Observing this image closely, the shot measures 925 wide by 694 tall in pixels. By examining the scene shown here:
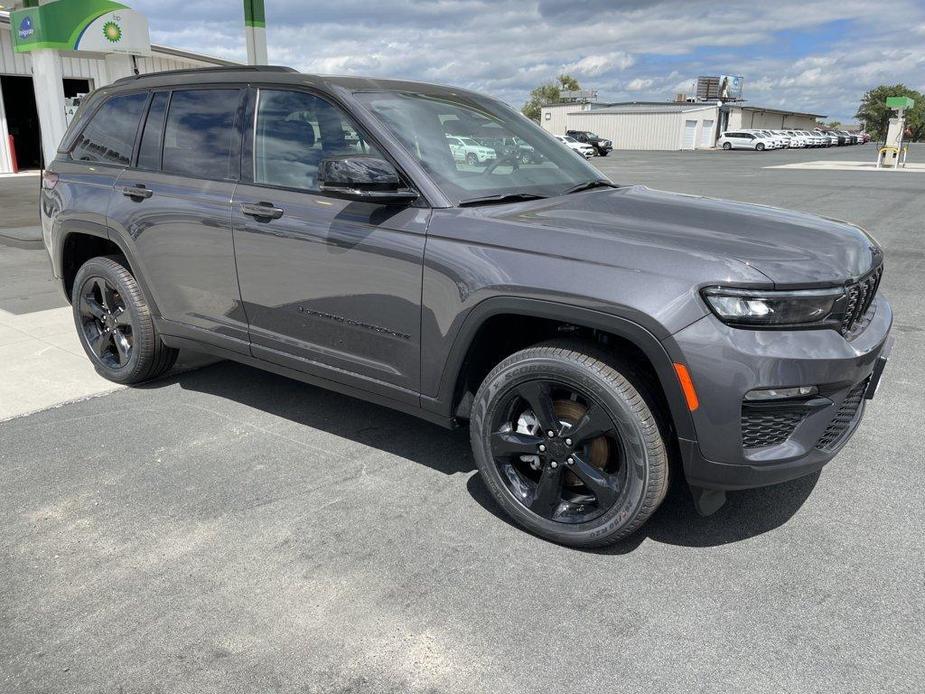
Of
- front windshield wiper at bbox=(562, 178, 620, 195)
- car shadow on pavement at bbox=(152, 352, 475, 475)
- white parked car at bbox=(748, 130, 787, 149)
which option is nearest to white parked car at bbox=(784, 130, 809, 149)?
white parked car at bbox=(748, 130, 787, 149)

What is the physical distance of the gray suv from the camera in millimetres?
2572

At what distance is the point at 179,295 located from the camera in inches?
163

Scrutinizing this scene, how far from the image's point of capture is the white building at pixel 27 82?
2106cm

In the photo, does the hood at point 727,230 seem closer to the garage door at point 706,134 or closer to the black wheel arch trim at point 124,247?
the black wheel arch trim at point 124,247

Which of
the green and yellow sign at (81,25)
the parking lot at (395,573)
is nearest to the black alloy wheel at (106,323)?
the parking lot at (395,573)

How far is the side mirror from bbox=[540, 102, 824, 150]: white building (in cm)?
6682

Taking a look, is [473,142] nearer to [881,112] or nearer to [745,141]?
[745,141]

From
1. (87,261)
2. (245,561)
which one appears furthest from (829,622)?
(87,261)

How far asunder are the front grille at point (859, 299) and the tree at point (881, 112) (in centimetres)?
10704

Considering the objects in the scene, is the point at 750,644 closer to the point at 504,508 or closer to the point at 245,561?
the point at 504,508

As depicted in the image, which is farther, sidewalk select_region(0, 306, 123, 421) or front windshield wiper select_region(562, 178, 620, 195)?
sidewalk select_region(0, 306, 123, 421)

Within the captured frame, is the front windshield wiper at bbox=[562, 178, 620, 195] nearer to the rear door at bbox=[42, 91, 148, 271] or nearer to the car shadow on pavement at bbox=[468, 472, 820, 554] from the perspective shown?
the car shadow on pavement at bbox=[468, 472, 820, 554]

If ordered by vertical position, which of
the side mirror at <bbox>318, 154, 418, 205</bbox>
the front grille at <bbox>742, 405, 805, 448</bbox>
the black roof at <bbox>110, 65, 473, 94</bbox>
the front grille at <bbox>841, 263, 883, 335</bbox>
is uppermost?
the black roof at <bbox>110, 65, 473, 94</bbox>

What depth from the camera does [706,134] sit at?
248ft
